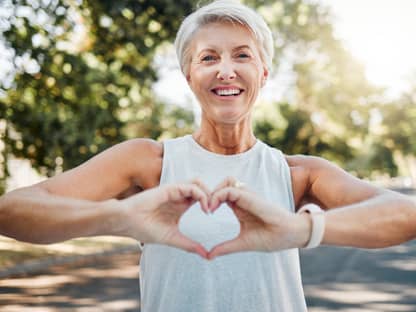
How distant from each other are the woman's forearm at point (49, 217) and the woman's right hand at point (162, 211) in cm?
5

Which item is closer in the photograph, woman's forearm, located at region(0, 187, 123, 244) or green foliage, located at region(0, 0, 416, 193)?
woman's forearm, located at region(0, 187, 123, 244)

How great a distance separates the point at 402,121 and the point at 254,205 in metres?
62.2

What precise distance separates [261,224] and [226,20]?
734 millimetres

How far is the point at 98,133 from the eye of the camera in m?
11.8

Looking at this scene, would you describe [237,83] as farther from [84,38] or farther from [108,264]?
[84,38]

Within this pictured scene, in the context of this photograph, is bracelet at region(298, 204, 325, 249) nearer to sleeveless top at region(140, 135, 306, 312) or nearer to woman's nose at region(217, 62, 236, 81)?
sleeveless top at region(140, 135, 306, 312)

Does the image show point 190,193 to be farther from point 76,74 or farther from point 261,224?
point 76,74

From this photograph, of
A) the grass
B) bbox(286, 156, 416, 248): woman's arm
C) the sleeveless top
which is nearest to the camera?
bbox(286, 156, 416, 248): woman's arm

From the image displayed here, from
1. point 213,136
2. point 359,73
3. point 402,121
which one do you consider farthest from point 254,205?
point 402,121

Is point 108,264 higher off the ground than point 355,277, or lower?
higher

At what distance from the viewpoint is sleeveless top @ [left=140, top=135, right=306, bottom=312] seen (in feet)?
6.03

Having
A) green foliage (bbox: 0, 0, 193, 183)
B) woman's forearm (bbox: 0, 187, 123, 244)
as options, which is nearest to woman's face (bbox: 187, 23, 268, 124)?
woman's forearm (bbox: 0, 187, 123, 244)

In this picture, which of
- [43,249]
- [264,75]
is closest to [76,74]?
[43,249]

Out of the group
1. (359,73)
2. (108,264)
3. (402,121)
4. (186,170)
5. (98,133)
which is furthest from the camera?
(402,121)
